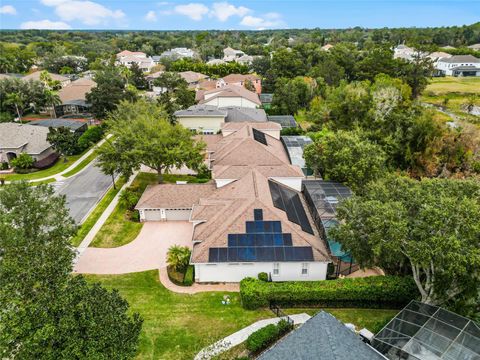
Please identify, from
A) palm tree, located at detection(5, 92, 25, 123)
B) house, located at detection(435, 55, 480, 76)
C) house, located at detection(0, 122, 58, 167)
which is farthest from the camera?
house, located at detection(435, 55, 480, 76)

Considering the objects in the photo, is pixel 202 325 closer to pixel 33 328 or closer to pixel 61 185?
pixel 33 328

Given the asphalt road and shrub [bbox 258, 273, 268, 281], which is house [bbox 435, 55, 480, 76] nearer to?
the asphalt road

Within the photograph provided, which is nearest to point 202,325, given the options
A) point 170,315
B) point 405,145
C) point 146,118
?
point 170,315

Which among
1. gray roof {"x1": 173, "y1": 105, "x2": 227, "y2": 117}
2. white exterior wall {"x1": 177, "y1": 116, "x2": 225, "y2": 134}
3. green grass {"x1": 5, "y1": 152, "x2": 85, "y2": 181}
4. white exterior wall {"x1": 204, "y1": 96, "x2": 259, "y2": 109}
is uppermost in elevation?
white exterior wall {"x1": 204, "y1": 96, "x2": 259, "y2": 109}

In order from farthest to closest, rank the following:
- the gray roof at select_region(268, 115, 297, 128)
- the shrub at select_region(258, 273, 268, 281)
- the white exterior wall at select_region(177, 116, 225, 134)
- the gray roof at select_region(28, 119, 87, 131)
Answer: the gray roof at select_region(268, 115, 297, 128) → the gray roof at select_region(28, 119, 87, 131) → the white exterior wall at select_region(177, 116, 225, 134) → the shrub at select_region(258, 273, 268, 281)

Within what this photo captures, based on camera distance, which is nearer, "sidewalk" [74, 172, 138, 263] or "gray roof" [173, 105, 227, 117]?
"sidewalk" [74, 172, 138, 263]

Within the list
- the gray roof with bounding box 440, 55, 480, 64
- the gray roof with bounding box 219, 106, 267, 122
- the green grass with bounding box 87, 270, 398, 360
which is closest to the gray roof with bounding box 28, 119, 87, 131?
the gray roof with bounding box 219, 106, 267, 122

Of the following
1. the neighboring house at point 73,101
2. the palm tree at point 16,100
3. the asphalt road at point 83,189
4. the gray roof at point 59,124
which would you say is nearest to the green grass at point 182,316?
the asphalt road at point 83,189
